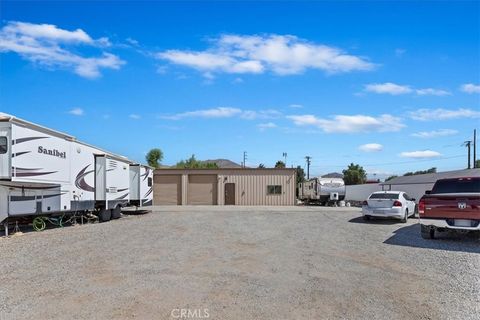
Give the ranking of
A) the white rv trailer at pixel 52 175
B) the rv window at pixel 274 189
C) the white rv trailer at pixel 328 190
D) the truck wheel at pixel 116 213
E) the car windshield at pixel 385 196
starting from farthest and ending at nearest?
the white rv trailer at pixel 328 190 < the rv window at pixel 274 189 < the truck wheel at pixel 116 213 < the car windshield at pixel 385 196 < the white rv trailer at pixel 52 175

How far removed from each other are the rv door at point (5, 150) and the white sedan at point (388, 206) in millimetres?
14424

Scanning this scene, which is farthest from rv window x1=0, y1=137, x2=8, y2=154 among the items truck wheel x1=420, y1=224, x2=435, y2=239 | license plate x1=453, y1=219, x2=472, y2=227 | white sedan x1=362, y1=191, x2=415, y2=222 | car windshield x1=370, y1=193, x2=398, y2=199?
car windshield x1=370, y1=193, x2=398, y2=199

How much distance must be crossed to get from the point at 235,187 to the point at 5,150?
86.2 ft

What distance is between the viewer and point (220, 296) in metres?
6.55

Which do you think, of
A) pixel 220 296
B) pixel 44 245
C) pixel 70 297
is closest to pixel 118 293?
pixel 70 297

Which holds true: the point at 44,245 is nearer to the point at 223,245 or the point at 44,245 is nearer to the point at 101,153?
the point at 223,245

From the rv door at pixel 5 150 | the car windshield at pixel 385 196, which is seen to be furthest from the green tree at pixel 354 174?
the rv door at pixel 5 150

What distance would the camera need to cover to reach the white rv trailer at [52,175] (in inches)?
539

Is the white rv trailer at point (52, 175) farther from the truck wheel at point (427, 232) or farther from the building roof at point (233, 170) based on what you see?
the building roof at point (233, 170)

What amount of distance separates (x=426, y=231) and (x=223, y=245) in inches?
245

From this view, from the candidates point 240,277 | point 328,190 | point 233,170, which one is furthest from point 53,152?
point 328,190

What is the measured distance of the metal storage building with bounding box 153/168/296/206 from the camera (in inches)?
1524

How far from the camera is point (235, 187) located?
127 feet

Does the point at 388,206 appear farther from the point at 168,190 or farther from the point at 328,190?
the point at 168,190
